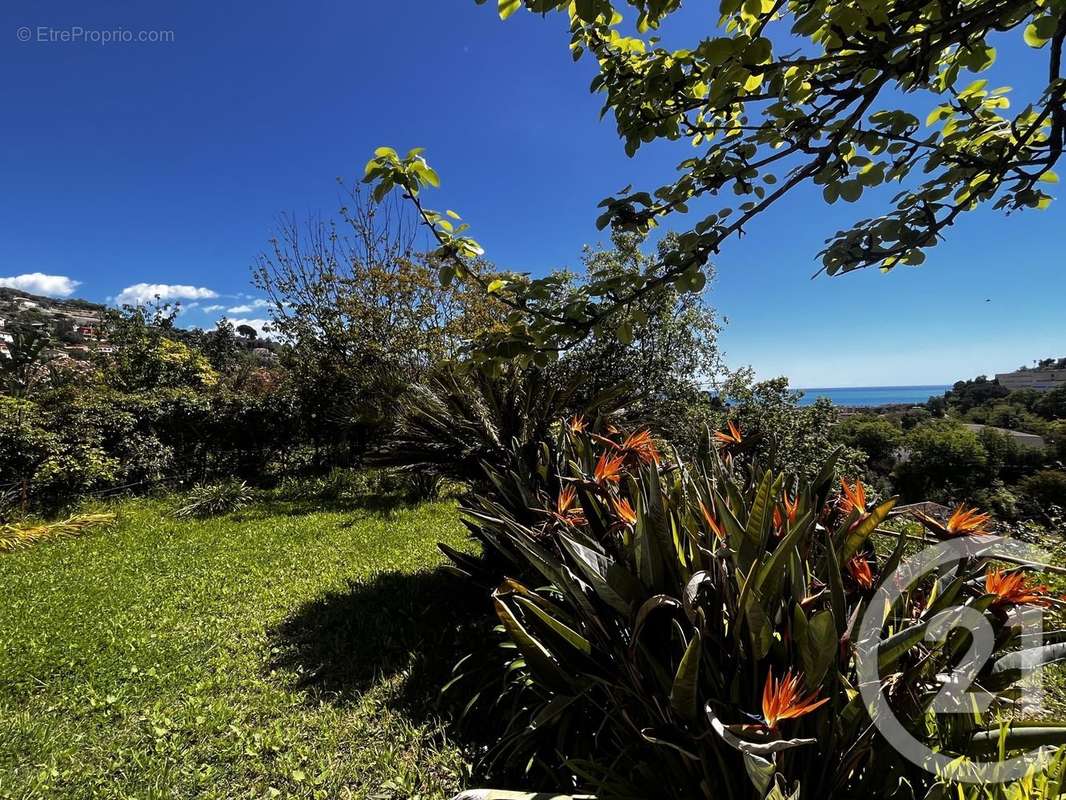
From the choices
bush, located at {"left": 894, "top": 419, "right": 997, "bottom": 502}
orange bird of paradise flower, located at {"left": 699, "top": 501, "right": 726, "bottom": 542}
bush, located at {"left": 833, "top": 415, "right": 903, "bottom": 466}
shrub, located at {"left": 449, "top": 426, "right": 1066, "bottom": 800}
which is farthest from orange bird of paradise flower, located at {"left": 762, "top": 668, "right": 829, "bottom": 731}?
bush, located at {"left": 894, "top": 419, "right": 997, "bottom": 502}

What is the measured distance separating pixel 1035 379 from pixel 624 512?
26533 mm

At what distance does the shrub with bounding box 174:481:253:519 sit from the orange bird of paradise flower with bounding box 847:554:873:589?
8.57 metres

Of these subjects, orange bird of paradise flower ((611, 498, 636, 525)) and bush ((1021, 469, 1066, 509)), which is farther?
bush ((1021, 469, 1066, 509))

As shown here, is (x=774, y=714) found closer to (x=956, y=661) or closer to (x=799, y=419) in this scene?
(x=956, y=661)

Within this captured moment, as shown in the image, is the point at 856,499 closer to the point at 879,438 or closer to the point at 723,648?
the point at 723,648

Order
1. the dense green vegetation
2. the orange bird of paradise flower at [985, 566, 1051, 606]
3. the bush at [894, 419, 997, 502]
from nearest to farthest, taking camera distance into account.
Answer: the orange bird of paradise flower at [985, 566, 1051, 606]
the dense green vegetation
the bush at [894, 419, 997, 502]

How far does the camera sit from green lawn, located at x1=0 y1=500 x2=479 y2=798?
2102 millimetres

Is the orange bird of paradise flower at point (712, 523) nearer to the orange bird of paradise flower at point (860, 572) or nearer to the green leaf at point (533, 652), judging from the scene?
the orange bird of paradise flower at point (860, 572)

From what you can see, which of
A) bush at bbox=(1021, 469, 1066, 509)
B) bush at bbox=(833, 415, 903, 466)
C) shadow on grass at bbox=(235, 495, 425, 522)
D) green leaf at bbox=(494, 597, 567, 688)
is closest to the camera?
green leaf at bbox=(494, 597, 567, 688)

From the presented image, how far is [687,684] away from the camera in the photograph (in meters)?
1.31

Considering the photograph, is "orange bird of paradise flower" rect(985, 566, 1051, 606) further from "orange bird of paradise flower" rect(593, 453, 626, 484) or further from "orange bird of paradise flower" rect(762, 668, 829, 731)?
"orange bird of paradise flower" rect(593, 453, 626, 484)

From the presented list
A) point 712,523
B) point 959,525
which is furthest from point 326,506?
point 959,525

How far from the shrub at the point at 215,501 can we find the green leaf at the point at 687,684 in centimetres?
826

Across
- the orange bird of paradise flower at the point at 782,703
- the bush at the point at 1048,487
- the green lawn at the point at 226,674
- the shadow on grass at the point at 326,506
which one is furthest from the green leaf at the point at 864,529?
the bush at the point at 1048,487
